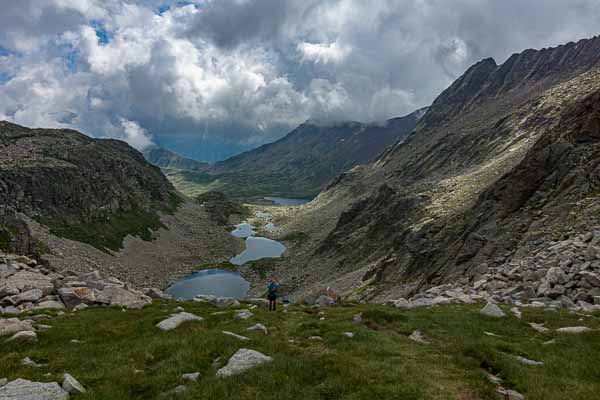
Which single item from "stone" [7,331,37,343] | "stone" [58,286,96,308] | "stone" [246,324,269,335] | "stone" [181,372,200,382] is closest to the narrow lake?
"stone" [58,286,96,308]

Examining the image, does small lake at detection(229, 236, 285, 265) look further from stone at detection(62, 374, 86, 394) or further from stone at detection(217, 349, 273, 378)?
stone at detection(62, 374, 86, 394)

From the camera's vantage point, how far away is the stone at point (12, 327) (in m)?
17.4

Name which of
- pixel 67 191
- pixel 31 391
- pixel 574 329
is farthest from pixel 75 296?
pixel 67 191

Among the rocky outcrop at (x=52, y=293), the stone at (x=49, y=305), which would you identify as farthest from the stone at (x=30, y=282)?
the stone at (x=49, y=305)

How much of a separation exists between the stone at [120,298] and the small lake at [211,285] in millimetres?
79678

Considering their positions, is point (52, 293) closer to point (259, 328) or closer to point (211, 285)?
point (259, 328)

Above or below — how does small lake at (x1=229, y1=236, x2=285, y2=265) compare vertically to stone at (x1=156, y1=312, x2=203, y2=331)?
above

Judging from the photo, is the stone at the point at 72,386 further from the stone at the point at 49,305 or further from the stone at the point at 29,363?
the stone at the point at 49,305

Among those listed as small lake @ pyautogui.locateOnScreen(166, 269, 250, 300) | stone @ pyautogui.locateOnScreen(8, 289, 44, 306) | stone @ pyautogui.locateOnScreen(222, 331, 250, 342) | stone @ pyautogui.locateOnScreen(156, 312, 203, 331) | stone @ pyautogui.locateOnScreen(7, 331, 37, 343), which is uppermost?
stone @ pyautogui.locateOnScreen(8, 289, 44, 306)

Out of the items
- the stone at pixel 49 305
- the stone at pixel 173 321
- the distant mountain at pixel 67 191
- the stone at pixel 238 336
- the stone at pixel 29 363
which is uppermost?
the distant mountain at pixel 67 191

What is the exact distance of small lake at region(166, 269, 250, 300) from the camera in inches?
4414

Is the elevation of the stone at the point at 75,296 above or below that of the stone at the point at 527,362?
above

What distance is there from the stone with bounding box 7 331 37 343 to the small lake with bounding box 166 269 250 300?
9212cm

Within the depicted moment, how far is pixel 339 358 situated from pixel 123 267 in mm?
116286
